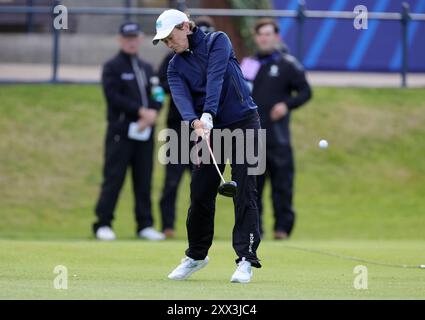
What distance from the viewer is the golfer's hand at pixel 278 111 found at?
685 inches

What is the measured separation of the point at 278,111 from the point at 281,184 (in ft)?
3.58

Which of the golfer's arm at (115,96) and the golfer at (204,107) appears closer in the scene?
the golfer at (204,107)

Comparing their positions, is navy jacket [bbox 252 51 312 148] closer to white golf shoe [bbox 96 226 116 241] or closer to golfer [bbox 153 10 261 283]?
white golf shoe [bbox 96 226 116 241]

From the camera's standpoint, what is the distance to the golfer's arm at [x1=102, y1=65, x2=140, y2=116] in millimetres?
17250

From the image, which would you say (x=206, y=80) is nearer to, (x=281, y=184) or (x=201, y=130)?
(x=201, y=130)

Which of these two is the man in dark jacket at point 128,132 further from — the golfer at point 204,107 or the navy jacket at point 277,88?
the golfer at point 204,107

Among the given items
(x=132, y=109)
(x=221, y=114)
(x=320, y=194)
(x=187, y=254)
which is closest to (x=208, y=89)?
(x=221, y=114)

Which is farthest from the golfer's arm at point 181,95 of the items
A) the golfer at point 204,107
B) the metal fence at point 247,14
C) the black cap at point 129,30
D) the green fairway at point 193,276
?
the metal fence at point 247,14

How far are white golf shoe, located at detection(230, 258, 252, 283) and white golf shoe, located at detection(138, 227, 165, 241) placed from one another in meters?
6.90

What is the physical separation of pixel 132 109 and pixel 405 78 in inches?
319

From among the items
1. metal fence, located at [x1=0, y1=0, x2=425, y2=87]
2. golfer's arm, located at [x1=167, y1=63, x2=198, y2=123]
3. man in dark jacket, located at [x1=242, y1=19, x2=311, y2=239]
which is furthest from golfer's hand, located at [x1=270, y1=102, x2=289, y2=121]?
golfer's arm, located at [x1=167, y1=63, x2=198, y2=123]

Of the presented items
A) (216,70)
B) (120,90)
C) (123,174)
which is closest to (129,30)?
(120,90)

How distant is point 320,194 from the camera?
68.6ft

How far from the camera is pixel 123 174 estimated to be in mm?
17547
